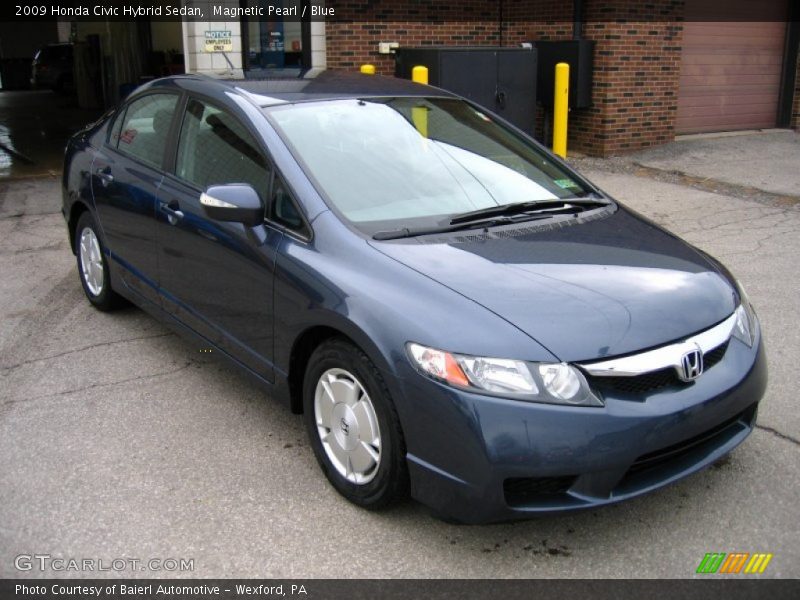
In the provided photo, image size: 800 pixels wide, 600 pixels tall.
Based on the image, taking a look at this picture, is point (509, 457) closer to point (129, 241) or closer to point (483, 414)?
point (483, 414)

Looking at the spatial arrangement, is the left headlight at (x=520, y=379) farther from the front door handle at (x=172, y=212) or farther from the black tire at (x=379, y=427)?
the front door handle at (x=172, y=212)

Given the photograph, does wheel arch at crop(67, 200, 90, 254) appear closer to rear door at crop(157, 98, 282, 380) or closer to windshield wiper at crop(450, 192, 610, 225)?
rear door at crop(157, 98, 282, 380)

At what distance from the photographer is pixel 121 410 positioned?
14.1 feet

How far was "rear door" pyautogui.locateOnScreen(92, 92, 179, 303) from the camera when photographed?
15.1 ft

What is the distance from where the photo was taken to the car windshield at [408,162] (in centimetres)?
371

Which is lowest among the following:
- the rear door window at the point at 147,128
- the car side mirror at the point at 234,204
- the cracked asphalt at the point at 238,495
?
the cracked asphalt at the point at 238,495

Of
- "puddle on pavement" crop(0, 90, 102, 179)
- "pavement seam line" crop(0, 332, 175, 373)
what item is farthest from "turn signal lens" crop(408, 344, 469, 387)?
"puddle on pavement" crop(0, 90, 102, 179)

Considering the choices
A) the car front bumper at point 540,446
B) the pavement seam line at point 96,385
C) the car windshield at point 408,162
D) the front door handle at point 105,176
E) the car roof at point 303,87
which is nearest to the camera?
the car front bumper at point 540,446

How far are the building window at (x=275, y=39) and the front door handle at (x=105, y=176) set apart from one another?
711cm

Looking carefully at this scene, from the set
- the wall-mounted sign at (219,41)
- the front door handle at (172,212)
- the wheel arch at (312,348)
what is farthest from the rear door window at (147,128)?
the wall-mounted sign at (219,41)

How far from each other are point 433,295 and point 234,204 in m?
1.04

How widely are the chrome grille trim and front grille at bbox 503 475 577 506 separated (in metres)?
0.37

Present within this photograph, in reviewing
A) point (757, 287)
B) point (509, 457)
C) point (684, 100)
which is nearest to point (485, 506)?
point (509, 457)

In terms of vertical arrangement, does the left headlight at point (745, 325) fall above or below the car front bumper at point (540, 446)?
above
